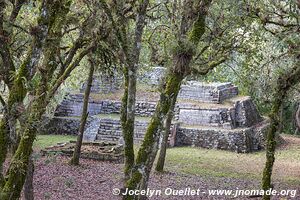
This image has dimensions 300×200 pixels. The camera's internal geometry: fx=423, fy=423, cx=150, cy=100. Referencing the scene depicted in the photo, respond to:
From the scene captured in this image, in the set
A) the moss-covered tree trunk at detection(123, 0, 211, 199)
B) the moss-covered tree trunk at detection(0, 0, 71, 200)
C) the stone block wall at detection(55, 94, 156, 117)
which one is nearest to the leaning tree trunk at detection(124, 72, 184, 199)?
the moss-covered tree trunk at detection(123, 0, 211, 199)

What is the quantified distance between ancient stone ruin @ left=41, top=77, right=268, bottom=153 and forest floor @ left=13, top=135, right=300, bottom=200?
1.19 meters

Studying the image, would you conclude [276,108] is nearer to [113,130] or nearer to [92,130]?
[113,130]

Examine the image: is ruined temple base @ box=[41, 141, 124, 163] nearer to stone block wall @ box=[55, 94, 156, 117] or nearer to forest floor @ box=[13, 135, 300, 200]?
forest floor @ box=[13, 135, 300, 200]

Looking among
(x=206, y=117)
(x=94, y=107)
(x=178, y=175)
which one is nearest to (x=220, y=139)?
(x=206, y=117)

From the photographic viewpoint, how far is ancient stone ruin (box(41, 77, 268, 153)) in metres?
25.6

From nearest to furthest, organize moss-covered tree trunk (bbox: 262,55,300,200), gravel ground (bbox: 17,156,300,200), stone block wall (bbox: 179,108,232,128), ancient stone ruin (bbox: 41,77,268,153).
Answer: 1. moss-covered tree trunk (bbox: 262,55,300,200)
2. gravel ground (bbox: 17,156,300,200)
3. ancient stone ruin (bbox: 41,77,268,153)
4. stone block wall (bbox: 179,108,232,128)

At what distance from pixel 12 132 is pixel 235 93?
27.5 metres

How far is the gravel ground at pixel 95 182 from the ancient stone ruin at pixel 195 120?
8077mm

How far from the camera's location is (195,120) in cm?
2752

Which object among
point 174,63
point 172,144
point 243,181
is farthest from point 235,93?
point 174,63

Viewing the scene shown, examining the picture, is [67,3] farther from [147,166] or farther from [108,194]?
[108,194]

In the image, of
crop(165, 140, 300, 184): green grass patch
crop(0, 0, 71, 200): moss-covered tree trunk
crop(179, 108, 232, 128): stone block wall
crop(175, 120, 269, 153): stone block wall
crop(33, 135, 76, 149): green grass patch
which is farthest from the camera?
crop(179, 108, 232, 128): stone block wall

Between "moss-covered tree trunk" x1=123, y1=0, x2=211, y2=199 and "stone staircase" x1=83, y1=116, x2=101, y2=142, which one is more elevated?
"moss-covered tree trunk" x1=123, y1=0, x2=211, y2=199

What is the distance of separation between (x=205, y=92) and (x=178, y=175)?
41.0 feet
